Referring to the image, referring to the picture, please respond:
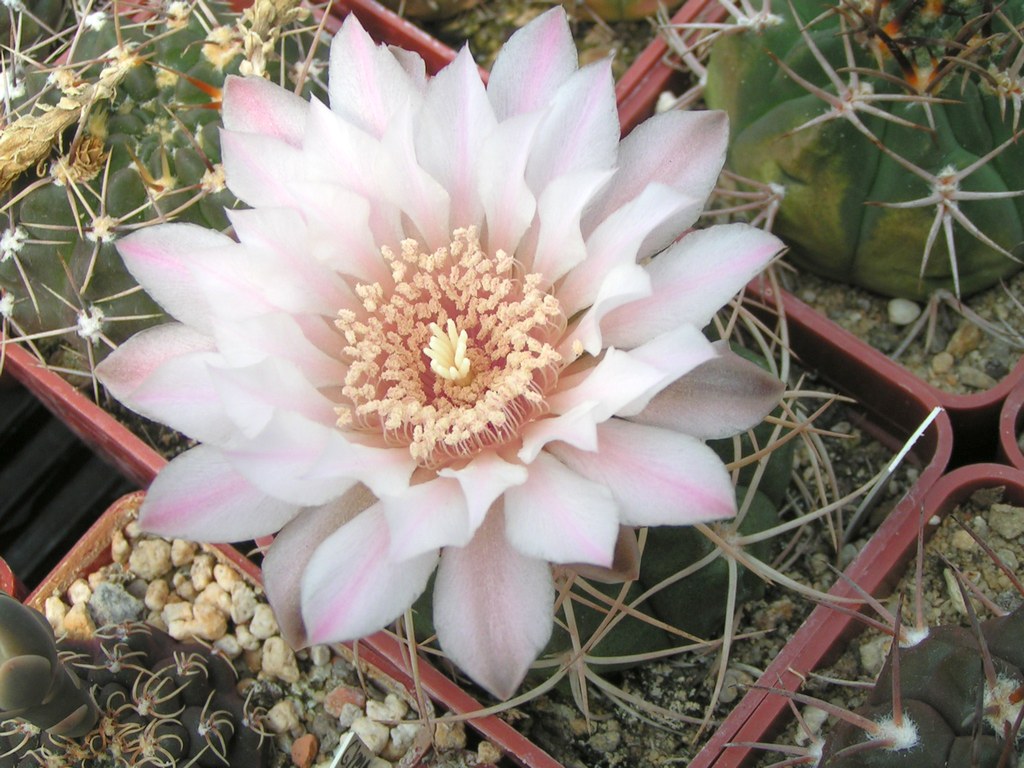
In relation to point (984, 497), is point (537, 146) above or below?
above

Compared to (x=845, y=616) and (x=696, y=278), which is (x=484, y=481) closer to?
(x=696, y=278)

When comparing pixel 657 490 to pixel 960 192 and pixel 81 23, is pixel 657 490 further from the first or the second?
pixel 81 23

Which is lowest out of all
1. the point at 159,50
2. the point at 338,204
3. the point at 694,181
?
the point at 694,181

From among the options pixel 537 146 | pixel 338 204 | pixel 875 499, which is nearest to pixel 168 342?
pixel 338 204

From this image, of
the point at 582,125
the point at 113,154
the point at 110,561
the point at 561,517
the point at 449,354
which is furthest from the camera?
the point at 110,561

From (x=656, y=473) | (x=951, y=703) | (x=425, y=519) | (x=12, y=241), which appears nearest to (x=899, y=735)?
(x=951, y=703)

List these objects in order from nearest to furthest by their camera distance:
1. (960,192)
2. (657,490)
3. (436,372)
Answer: (657,490) → (436,372) → (960,192)
